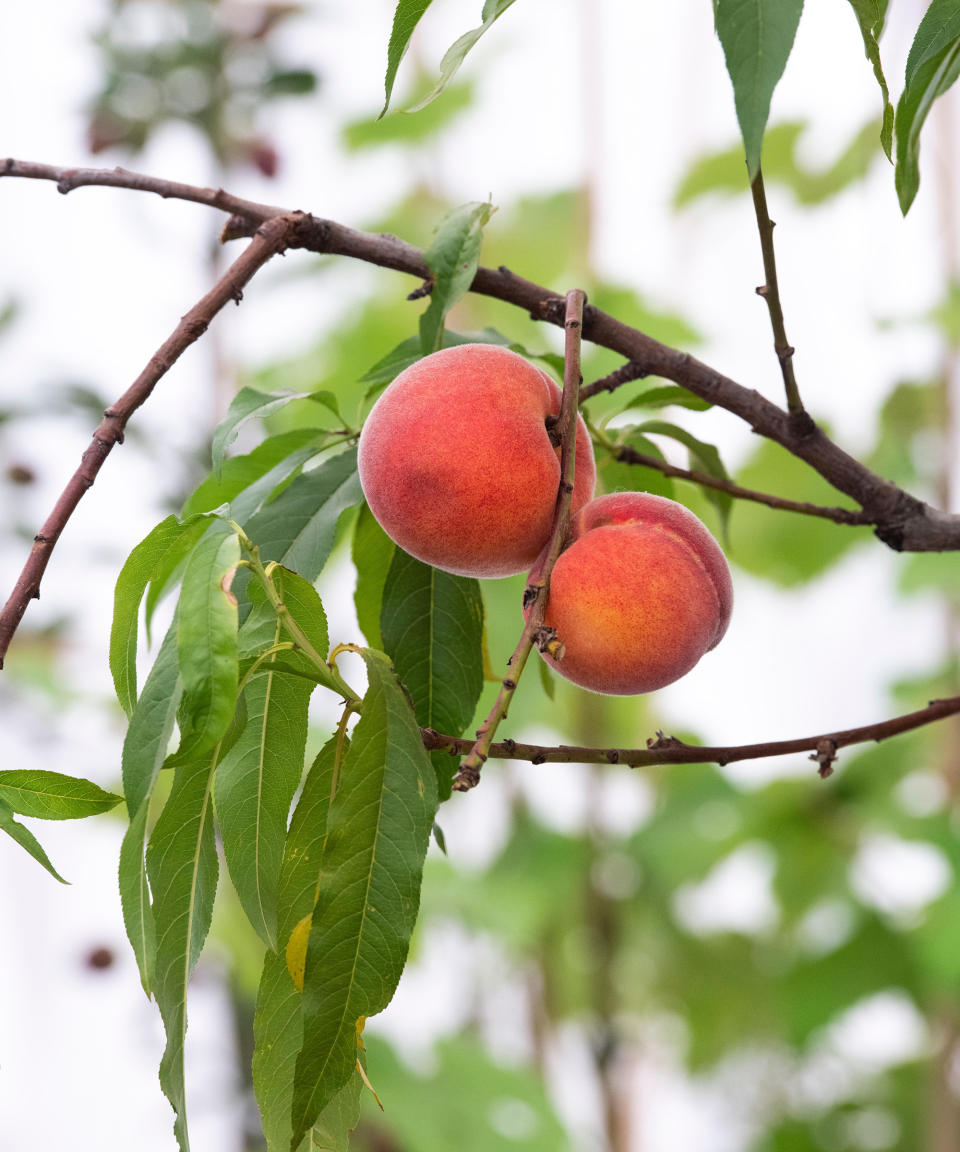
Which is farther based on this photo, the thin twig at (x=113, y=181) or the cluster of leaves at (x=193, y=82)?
the cluster of leaves at (x=193, y=82)

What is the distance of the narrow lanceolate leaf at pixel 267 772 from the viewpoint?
319 mm

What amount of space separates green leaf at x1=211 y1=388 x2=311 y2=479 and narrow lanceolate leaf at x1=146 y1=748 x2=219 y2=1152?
89 mm

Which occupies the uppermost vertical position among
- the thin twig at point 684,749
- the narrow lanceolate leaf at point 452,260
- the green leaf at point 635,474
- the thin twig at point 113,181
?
the green leaf at point 635,474

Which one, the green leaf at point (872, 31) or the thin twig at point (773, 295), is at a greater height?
the green leaf at point (872, 31)

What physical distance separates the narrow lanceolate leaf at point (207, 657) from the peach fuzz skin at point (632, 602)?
10cm

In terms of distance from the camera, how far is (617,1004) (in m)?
1.10

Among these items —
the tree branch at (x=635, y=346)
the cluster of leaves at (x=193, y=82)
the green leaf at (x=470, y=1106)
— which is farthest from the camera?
the green leaf at (x=470, y=1106)

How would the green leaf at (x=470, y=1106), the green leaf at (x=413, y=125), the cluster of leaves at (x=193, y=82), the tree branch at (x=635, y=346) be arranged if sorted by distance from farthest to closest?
1. the green leaf at (x=413, y=125)
2. the green leaf at (x=470, y=1106)
3. the cluster of leaves at (x=193, y=82)
4. the tree branch at (x=635, y=346)

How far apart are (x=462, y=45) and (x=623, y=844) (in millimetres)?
938

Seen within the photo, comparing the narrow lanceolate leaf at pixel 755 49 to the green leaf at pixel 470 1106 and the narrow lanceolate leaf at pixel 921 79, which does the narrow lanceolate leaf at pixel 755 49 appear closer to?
the narrow lanceolate leaf at pixel 921 79

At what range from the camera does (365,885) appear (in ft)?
0.98

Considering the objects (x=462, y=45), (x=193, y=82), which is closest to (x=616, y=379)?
(x=462, y=45)

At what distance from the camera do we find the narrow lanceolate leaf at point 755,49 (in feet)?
0.86

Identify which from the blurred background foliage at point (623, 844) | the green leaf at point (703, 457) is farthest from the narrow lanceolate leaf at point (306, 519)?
the blurred background foliage at point (623, 844)
